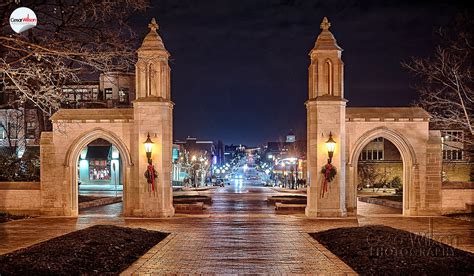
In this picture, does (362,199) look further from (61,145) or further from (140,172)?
(61,145)

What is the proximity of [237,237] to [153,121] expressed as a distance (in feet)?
22.6

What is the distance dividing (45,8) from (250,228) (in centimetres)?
838

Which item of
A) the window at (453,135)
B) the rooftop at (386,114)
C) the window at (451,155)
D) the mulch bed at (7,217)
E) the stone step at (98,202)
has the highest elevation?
the rooftop at (386,114)

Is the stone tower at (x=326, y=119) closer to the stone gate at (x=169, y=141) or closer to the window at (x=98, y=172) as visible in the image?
the stone gate at (x=169, y=141)

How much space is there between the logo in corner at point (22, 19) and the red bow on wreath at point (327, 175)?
37.7 ft

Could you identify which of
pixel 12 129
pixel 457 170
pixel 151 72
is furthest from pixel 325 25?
pixel 12 129

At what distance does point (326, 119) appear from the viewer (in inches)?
776

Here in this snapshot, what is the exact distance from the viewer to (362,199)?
30.1m

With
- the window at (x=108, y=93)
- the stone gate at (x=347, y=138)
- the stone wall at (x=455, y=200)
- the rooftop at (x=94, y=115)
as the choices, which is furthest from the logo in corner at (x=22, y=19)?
the window at (x=108, y=93)

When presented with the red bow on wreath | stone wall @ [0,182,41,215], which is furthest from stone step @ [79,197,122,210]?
the red bow on wreath

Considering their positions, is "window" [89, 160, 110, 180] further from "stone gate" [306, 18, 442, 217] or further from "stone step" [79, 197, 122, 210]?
"stone gate" [306, 18, 442, 217]

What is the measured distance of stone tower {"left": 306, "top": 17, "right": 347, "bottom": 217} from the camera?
64.5 ft

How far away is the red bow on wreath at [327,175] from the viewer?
1959 centimetres

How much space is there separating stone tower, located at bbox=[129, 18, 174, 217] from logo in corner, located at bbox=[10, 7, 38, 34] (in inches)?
329
